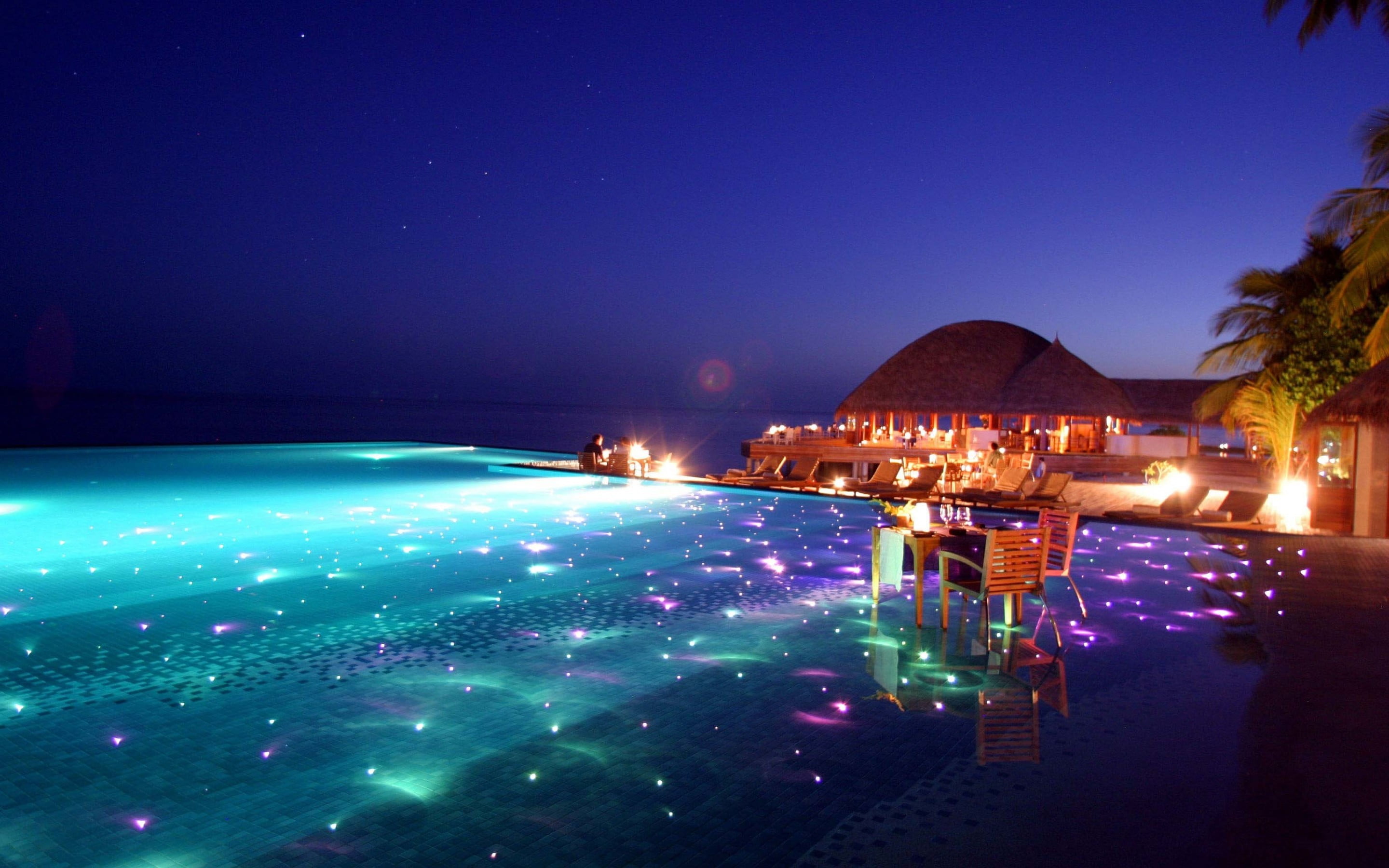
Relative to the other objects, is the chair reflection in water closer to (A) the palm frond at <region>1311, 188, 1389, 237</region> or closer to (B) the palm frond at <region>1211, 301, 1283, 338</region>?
(A) the palm frond at <region>1311, 188, 1389, 237</region>

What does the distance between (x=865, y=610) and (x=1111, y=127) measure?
19.3 m

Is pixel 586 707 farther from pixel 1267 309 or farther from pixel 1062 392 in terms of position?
pixel 1062 392

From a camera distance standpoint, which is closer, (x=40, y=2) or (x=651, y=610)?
(x=651, y=610)

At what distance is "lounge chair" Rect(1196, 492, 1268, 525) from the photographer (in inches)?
434

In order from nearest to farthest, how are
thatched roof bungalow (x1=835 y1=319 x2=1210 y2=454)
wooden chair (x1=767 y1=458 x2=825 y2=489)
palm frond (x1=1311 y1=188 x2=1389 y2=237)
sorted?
palm frond (x1=1311 y1=188 x2=1389 y2=237), wooden chair (x1=767 y1=458 x2=825 y2=489), thatched roof bungalow (x1=835 y1=319 x2=1210 y2=454)

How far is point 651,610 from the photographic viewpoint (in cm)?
614

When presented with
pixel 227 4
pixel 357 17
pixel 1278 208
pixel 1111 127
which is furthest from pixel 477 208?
pixel 1278 208

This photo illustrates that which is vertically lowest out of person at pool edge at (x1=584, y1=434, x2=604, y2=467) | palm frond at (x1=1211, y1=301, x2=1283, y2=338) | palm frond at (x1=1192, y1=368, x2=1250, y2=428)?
person at pool edge at (x1=584, y1=434, x2=604, y2=467)

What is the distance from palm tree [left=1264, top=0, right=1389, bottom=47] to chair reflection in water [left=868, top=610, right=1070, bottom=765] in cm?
1110

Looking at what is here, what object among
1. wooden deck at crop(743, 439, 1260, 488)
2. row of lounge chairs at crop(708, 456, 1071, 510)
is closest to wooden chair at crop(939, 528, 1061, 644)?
row of lounge chairs at crop(708, 456, 1071, 510)

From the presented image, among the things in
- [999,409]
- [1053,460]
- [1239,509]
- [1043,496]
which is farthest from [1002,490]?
[999,409]

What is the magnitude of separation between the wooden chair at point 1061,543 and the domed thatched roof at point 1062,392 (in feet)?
64.8

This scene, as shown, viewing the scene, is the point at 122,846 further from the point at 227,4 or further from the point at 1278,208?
the point at 1278,208

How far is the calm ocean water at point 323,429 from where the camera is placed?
35.7 meters
